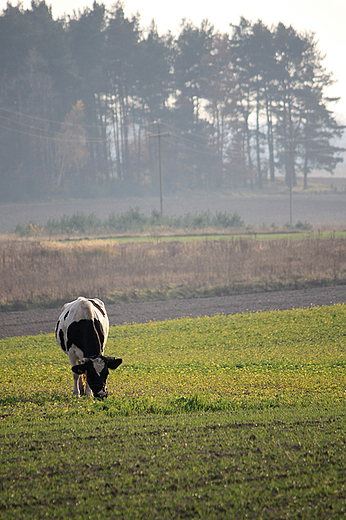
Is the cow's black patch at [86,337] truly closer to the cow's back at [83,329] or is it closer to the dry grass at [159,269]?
the cow's back at [83,329]

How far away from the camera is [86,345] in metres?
8.34

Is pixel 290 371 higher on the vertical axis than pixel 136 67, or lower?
lower

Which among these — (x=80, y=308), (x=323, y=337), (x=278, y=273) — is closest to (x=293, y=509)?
(x=80, y=308)

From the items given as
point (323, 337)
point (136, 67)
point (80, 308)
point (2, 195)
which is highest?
point (136, 67)

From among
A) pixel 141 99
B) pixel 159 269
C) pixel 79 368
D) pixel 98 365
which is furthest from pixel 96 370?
pixel 141 99

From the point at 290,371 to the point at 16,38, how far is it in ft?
259

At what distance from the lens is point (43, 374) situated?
414 inches

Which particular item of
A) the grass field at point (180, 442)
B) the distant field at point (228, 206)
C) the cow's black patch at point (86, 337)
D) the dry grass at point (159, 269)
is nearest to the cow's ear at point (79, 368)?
the cow's black patch at point (86, 337)

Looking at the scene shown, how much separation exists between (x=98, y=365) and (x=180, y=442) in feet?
8.51

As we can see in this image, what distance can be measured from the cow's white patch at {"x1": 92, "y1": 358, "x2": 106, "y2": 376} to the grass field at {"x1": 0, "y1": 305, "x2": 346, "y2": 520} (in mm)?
481

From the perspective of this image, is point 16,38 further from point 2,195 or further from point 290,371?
point 290,371

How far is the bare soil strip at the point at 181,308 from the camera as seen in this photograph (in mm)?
19297

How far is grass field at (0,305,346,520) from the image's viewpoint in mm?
4316

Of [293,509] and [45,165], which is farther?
[45,165]
